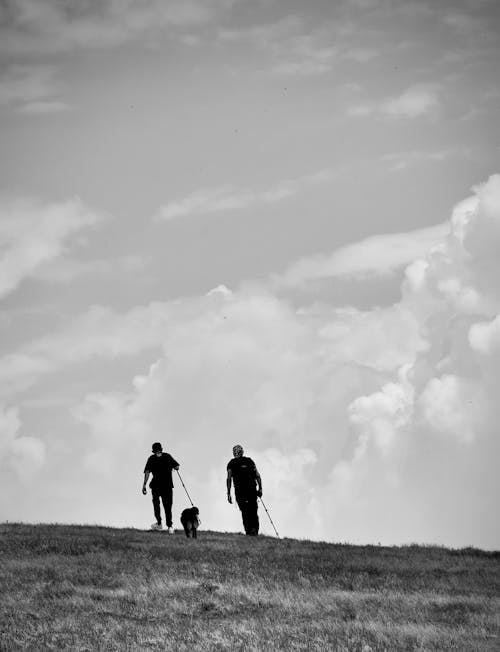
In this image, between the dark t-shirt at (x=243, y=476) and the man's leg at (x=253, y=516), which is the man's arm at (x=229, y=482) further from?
the man's leg at (x=253, y=516)

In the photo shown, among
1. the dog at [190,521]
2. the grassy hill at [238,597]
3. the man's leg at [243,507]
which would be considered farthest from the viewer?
the man's leg at [243,507]

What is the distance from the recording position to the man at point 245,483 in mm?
29453

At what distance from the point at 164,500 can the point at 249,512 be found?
2.78m

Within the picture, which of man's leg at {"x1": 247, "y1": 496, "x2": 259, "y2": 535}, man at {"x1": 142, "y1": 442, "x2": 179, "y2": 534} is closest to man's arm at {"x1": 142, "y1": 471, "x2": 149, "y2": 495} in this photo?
man at {"x1": 142, "y1": 442, "x2": 179, "y2": 534}

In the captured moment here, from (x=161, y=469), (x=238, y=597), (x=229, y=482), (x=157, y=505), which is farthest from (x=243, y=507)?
(x=238, y=597)

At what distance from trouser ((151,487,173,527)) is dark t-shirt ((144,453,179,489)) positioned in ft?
0.35

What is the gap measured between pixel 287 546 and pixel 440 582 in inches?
241

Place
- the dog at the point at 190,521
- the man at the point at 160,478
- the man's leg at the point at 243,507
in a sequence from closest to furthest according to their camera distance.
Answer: the dog at the point at 190,521 → the man at the point at 160,478 → the man's leg at the point at 243,507

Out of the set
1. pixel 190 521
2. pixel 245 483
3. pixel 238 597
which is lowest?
pixel 238 597

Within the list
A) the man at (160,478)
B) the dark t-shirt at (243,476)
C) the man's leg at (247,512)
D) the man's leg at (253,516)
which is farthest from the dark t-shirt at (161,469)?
the man's leg at (253,516)

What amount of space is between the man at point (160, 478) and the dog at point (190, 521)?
192cm

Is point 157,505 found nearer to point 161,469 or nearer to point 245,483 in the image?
point 161,469

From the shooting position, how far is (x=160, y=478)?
28922mm

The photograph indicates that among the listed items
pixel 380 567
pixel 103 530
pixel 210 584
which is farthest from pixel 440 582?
pixel 103 530
